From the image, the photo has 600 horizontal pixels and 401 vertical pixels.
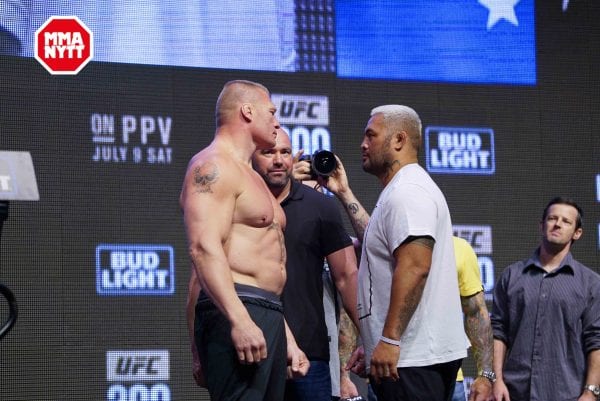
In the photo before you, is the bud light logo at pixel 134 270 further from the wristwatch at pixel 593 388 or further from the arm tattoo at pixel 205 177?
the arm tattoo at pixel 205 177

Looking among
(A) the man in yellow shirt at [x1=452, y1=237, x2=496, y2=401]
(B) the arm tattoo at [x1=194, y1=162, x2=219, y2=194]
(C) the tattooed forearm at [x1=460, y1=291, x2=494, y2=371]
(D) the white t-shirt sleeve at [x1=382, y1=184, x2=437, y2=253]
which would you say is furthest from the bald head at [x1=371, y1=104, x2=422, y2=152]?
(C) the tattooed forearm at [x1=460, y1=291, x2=494, y2=371]

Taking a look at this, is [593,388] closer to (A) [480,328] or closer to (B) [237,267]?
(A) [480,328]

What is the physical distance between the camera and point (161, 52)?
464 centimetres

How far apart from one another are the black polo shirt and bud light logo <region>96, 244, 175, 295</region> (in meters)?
1.26

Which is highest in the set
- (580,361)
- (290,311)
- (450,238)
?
(450,238)

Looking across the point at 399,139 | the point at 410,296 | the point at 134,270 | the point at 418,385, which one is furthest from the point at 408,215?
the point at 134,270

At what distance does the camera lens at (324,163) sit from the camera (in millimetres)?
3600

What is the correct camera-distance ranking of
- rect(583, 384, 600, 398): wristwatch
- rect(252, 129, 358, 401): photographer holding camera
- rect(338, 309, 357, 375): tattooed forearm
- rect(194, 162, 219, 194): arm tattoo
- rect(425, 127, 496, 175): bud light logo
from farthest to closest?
rect(425, 127, 496, 175): bud light logo → rect(583, 384, 600, 398): wristwatch → rect(338, 309, 357, 375): tattooed forearm → rect(252, 129, 358, 401): photographer holding camera → rect(194, 162, 219, 194): arm tattoo

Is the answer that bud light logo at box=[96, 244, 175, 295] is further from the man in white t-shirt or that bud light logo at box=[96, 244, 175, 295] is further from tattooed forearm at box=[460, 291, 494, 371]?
the man in white t-shirt

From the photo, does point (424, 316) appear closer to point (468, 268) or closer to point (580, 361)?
point (468, 268)

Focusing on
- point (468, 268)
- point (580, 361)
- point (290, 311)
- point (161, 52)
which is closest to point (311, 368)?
point (290, 311)

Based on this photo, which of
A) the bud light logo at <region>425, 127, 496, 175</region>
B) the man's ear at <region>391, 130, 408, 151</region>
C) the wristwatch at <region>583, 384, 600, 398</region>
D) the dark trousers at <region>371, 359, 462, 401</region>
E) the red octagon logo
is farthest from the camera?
the bud light logo at <region>425, 127, 496, 175</region>

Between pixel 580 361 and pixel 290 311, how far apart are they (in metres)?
1.22

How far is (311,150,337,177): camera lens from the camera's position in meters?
3.60
